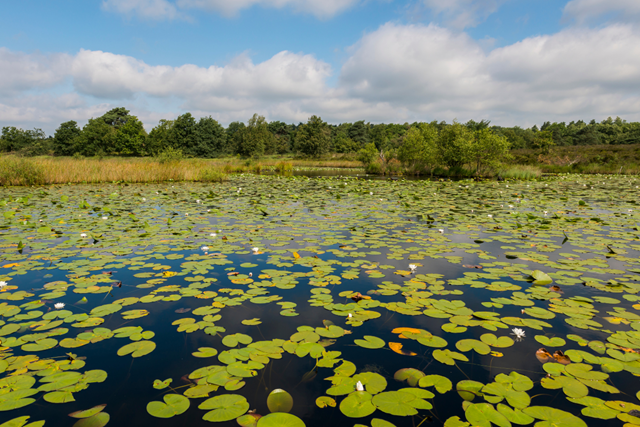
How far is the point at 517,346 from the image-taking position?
2.63 meters

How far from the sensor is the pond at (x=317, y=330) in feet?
6.38

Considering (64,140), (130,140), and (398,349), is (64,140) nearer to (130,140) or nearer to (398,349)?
(130,140)

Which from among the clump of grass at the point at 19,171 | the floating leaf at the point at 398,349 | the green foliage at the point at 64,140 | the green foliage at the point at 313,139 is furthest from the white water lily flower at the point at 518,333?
the green foliage at the point at 64,140

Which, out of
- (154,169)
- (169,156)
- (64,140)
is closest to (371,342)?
(154,169)

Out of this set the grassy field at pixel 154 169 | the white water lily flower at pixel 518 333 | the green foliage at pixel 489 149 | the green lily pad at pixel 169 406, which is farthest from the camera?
the green foliage at pixel 489 149

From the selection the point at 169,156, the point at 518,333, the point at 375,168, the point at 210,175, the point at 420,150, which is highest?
the point at 420,150

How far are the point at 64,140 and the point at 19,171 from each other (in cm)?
6809

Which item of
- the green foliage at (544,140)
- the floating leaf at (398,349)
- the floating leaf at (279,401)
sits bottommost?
the floating leaf at (398,349)

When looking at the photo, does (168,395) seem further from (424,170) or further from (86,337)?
(424,170)

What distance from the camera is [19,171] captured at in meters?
15.6

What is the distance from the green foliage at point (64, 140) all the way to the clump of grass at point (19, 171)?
64979mm

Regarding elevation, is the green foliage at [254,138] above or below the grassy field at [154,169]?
above

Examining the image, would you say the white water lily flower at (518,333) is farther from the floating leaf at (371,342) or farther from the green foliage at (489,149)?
the green foliage at (489,149)

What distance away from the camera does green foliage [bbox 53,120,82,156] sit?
66938mm
